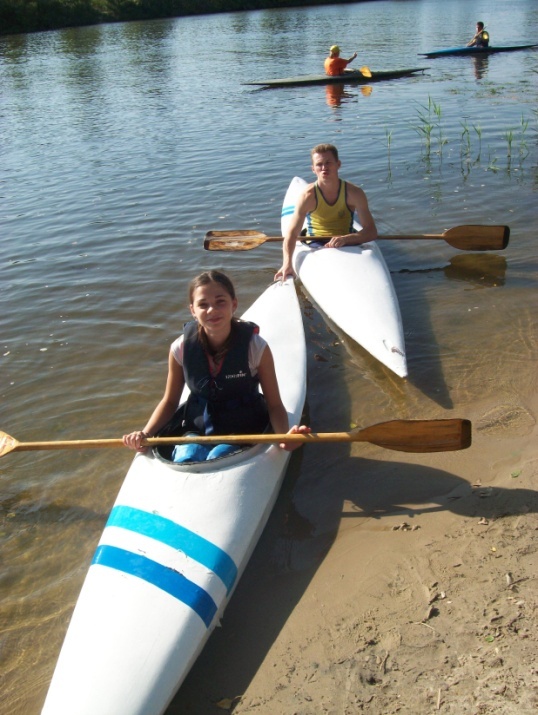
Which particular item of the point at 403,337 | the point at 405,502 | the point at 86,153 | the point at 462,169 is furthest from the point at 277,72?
the point at 405,502

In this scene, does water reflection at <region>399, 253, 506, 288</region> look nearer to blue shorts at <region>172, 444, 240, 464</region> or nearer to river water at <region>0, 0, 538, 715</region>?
river water at <region>0, 0, 538, 715</region>

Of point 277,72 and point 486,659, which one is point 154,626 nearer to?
point 486,659

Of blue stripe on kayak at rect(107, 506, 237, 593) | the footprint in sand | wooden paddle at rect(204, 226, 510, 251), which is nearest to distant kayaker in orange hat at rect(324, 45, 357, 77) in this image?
wooden paddle at rect(204, 226, 510, 251)

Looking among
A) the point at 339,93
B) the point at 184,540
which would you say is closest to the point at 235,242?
the point at 184,540

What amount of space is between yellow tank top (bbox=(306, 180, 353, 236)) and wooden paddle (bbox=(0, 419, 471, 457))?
3.28 m

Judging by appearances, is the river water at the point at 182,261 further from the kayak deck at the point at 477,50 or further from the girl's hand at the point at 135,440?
the kayak deck at the point at 477,50

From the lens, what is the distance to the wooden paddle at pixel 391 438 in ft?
10.9

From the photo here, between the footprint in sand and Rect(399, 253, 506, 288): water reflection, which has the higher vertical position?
Rect(399, 253, 506, 288): water reflection

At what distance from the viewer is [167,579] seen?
9.15 ft

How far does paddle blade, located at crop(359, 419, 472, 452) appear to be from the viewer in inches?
133

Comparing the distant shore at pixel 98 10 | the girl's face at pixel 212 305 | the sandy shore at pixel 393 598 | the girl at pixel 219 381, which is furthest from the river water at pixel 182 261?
the distant shore at pixel 98 10

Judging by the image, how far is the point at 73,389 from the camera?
4918 millimetres

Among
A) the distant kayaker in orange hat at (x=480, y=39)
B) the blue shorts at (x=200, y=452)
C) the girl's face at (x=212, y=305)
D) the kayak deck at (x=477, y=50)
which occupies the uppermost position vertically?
the distant kayaker in orange hat at (x=480, y=39)

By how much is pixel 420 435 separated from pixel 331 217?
3.38 m
